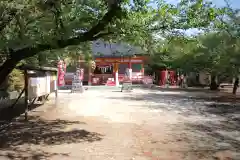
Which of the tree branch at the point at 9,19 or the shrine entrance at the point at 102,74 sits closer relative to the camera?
the tree branch at the point at 9,19

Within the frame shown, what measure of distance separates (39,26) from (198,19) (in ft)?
13.5

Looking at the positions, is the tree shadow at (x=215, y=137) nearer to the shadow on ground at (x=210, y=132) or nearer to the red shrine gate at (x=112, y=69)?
the shadow on ground at (x=210, y=132)

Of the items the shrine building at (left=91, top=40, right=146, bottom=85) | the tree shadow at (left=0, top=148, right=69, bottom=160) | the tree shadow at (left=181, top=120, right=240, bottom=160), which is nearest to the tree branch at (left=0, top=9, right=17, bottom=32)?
the tree shadow at (left=0, top=148, right=69, bottom=160)

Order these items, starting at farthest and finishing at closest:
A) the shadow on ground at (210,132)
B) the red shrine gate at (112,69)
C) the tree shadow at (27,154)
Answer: the red shrine gate at (112,69) < the shadow on ground at (210,132) < the tree shadow at (27,154)

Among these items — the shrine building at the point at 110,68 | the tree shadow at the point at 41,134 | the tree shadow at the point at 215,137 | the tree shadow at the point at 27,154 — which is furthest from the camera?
the shrine building at the point at 110,68

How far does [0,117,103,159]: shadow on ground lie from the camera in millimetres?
7402

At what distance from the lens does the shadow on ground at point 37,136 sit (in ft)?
24.3

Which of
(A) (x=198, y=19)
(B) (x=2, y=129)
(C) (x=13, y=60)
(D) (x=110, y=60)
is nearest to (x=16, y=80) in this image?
(B) (x=2, y=129)

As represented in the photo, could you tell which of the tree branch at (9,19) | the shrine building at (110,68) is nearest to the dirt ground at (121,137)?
the tree branch at (9,19)

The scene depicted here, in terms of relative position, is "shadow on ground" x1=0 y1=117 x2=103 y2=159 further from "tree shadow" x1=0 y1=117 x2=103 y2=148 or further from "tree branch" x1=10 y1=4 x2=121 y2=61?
"tree branch" x1=10 y1=4 x2=121 y2=61

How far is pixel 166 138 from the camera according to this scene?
914 centimetres

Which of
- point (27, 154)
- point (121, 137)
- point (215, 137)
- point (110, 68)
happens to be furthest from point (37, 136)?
point (110, 68)

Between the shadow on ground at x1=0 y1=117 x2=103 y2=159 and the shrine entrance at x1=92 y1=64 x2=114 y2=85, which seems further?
the shrine entrance at x1=92 y1=64 x2=114 y2=85

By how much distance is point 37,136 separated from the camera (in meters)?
9.10
